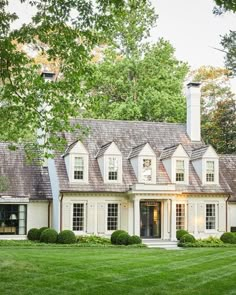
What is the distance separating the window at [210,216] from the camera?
34.0m

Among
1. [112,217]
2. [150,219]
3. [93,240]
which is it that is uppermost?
[112,217]

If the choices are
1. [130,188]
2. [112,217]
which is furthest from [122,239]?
[130,188]

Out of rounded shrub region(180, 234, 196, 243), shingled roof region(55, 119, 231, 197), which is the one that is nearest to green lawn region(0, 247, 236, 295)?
rounded shrub region(180, 234, 196, 243)

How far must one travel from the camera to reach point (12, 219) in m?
31.6

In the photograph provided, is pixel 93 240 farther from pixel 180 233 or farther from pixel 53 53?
pixel 53 53

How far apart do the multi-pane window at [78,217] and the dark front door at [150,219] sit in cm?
359

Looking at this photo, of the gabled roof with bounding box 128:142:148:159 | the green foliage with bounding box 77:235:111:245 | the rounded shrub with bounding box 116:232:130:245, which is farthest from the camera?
the gabled roof with bounding box 128:142:148:159

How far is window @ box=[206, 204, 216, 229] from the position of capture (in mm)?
34000

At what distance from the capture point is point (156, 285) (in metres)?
13.0

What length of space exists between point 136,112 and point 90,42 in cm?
2504

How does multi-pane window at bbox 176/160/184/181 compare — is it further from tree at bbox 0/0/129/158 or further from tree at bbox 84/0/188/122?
tree at bbox 0/0/129/158

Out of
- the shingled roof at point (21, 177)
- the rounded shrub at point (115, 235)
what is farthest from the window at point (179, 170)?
the shingled roof at point (21, 177)

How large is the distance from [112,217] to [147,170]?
11.5ft

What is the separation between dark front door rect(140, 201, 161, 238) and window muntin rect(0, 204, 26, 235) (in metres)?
6.83
